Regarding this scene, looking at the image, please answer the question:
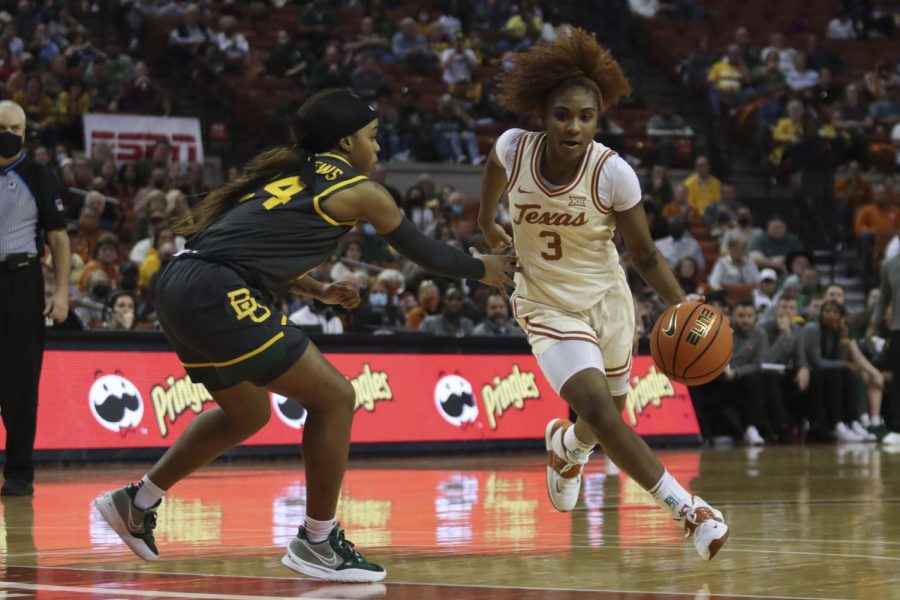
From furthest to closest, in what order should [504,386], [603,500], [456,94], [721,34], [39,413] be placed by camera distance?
[721,34] < [456,94] < [504,386] < [39,413] < [603,500]

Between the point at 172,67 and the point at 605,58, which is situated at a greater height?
the point at 605,58

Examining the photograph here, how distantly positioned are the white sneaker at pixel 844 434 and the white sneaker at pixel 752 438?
4.11 ft

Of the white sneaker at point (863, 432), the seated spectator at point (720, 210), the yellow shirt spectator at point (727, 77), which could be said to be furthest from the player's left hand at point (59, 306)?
the yellow shirt spectator at point (727, 77)

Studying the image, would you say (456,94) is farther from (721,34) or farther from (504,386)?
(504,386)

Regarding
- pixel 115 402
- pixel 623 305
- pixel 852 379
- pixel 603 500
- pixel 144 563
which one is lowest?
pixel 852 379

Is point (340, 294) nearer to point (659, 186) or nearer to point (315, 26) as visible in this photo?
point (659, 186)

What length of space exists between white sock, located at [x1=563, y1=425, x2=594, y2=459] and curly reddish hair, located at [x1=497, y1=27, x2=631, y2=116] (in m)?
1.67

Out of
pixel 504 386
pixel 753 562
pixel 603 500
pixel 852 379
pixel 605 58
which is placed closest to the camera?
pixel 753 562

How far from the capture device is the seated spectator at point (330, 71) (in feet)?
75.4

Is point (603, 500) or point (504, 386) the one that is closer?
point (603, 500)

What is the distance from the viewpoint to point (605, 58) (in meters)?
7.20

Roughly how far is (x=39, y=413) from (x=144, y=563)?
21.5 ft

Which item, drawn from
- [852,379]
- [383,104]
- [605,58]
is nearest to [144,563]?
[605,58]

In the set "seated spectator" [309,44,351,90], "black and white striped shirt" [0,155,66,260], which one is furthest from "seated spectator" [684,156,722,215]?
"black and white striped shirt" [0,155,66,260]
